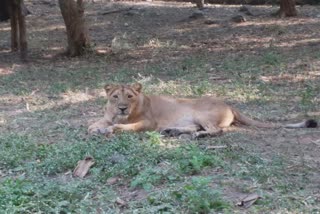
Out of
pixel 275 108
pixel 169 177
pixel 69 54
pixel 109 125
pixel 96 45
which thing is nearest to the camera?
pixel 169 177

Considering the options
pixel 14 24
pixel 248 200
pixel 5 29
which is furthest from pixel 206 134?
pixel 5 29

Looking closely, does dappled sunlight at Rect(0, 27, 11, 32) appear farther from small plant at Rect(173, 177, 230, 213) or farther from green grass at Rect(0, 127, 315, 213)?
small plant at Rect(173, 177, 230, 213)

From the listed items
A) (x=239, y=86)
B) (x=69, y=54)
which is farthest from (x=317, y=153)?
(x=69, y=54)

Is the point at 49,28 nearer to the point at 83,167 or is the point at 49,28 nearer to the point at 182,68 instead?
the point at 182,68

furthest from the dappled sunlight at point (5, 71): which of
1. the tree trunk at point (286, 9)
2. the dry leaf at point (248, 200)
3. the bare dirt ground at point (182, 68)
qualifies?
the dry leaf at point (248, 200)

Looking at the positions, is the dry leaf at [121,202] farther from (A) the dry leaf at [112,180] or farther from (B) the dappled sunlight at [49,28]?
(B) the dappled sunlight at [49,28]

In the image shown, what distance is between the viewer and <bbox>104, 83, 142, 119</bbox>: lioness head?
7965 millimetres

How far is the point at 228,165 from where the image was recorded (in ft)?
21.0

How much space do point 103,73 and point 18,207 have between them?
7949 millimetres

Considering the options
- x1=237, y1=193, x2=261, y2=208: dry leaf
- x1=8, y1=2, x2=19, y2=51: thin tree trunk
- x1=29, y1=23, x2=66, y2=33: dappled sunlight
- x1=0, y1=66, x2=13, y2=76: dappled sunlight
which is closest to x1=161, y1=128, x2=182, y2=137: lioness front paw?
x1=237, y1=193, x2=261, y2=208: dry leaf

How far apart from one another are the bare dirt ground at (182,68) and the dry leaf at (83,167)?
54.1 inches

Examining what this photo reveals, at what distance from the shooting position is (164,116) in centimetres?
820

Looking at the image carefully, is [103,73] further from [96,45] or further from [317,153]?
[317,153]

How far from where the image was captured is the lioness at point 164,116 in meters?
7.95
